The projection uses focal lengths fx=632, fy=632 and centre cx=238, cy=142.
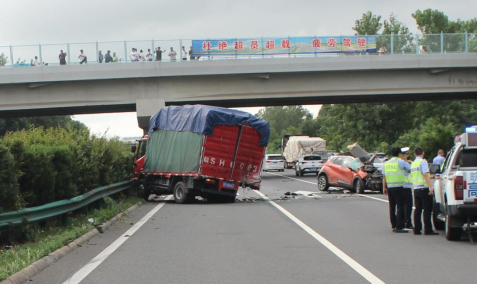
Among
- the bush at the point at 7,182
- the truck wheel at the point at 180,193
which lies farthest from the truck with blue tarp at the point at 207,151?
the bush at the point at 7,182

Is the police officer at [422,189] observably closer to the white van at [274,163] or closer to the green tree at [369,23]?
the white van at [274,163]

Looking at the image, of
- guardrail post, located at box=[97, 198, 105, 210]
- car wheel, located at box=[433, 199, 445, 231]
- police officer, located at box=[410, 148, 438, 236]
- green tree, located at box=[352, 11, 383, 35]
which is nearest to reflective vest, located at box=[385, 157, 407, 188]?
police officer, located at box=[410, 148, 438, 236]

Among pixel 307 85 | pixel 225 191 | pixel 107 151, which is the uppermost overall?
pixel 307 85

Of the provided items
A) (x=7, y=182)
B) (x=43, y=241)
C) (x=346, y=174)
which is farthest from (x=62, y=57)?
(x=43, y=241)

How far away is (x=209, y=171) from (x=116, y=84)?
60.8 feet

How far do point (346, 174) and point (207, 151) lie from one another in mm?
7733

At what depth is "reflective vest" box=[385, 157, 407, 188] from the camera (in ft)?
40.8

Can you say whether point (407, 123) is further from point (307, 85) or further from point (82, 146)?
point (82, 146)

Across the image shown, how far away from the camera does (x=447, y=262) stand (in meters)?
8.90

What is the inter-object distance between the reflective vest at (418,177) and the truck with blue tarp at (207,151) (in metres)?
9.63

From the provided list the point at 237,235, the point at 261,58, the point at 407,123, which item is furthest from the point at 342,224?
the point at 407,123

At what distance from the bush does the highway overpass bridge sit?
2554cm

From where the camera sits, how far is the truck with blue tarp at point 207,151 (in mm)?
20906

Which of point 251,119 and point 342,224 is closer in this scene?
point 342,224
